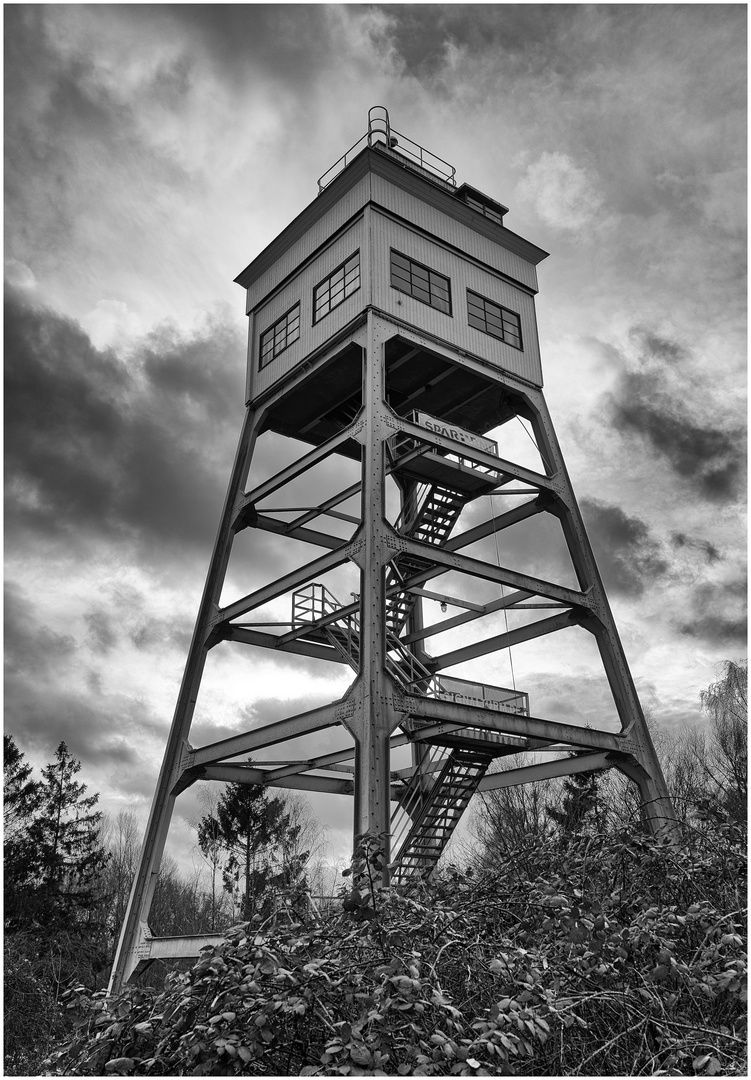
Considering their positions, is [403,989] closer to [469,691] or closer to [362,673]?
[362,673]

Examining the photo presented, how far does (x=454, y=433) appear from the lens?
18.7 metres

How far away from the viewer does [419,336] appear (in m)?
19.4

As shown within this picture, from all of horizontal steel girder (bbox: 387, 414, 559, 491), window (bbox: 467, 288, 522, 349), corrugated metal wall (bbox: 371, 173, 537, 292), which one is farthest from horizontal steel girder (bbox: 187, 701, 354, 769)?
corrugated metal wall (bbox: 371, 173, 537, 292)

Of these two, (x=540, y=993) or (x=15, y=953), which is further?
(x=15, y=953)

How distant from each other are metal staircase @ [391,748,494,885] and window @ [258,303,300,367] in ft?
33.7

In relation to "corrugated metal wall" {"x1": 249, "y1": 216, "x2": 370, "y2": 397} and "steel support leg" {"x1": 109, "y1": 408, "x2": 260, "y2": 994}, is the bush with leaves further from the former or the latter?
"corrugated metal wall" {"x1": 249, "y1": 216, "x2": 370, "y2": 397}

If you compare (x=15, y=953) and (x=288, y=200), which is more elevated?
(x=288, y=200)

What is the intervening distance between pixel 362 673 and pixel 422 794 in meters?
4.65

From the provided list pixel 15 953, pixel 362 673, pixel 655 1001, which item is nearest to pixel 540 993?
pixel 655 1001

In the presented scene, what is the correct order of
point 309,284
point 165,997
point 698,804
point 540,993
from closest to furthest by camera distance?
1. point 540,993
2. point 165,997
3. point 698,804
4. point 309,284

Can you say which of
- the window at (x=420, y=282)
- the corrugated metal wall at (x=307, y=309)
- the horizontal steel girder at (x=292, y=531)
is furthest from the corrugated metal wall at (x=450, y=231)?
the horizontal steel girder at (x=292, y=531)

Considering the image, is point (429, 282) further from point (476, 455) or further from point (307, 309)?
point (476, 455)

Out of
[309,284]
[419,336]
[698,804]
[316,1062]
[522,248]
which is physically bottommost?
[316,1062]

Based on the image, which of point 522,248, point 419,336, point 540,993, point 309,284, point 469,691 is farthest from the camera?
point 522,248
